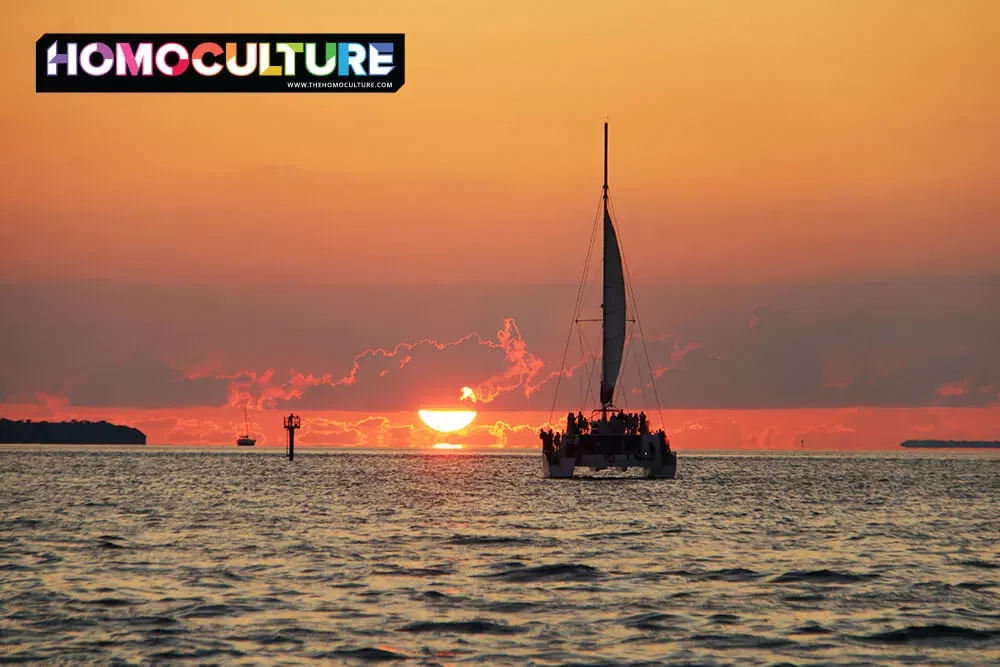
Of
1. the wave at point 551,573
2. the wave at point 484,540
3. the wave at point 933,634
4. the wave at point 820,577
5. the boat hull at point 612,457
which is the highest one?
the boat hull at point 612,457

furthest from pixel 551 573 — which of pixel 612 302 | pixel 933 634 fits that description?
pixel 612 302

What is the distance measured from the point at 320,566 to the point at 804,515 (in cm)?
3578

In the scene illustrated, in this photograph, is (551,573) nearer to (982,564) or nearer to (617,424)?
(982,564)

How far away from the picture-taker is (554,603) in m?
32.6

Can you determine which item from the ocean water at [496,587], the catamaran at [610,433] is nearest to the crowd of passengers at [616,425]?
the catamaran at [610,433]

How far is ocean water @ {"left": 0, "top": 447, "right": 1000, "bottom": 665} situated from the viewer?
2659cm

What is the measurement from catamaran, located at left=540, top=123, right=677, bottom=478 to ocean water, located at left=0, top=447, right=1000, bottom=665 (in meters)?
25.8

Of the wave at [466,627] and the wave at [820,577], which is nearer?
the wave at [466,627]

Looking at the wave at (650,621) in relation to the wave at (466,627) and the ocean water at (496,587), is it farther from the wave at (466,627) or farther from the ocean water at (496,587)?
the wave at (466,627)

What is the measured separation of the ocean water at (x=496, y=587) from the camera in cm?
2659

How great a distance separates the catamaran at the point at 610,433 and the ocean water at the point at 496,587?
2578cm

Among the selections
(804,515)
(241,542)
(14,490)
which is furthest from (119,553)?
(14,490)

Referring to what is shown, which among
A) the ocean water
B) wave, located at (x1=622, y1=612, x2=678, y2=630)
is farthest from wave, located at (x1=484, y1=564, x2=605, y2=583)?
wave, located at (x1=622, y1=612, x2=678, y2=630)

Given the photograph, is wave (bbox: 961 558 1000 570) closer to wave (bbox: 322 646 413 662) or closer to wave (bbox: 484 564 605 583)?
wave (bbox: 484 564 605 583)
